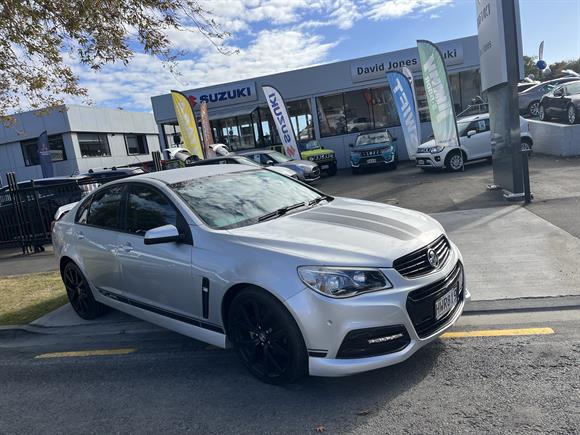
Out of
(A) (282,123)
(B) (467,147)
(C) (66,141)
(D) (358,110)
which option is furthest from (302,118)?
(C) (66,141)

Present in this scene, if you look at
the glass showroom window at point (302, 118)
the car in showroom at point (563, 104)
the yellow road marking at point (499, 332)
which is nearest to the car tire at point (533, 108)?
the car in showroom at point (563, 104)

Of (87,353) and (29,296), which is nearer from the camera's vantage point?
(87,353)

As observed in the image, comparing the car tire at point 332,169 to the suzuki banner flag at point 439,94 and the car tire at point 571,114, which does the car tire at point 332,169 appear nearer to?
the suzuki banner flag at point 439,94

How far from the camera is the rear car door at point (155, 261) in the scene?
151 inches

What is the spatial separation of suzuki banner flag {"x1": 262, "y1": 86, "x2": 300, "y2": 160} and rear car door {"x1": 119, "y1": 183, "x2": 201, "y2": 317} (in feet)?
52.1

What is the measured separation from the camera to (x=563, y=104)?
16312 millimetres

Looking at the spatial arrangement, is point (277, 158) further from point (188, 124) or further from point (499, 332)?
point (499, 332)

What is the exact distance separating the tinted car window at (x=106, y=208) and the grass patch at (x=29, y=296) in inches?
71.3

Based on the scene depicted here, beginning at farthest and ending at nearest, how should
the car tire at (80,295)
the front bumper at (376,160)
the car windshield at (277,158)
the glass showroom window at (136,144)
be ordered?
the glass showroom window at (136,144)
the front bumper at (376,160)
the car windshield at (277,158)
the car tire at (80,295)

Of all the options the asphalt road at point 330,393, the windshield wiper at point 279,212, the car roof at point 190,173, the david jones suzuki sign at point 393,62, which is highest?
the david jones suzuki sign at point 393,62

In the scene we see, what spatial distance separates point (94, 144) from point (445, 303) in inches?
1346

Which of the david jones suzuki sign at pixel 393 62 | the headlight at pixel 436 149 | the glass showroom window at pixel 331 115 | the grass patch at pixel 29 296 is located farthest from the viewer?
the glass showroom window at pixel 331 115

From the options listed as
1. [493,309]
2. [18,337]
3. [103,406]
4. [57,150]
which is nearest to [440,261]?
[493,309]

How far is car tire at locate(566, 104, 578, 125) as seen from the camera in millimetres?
15477
